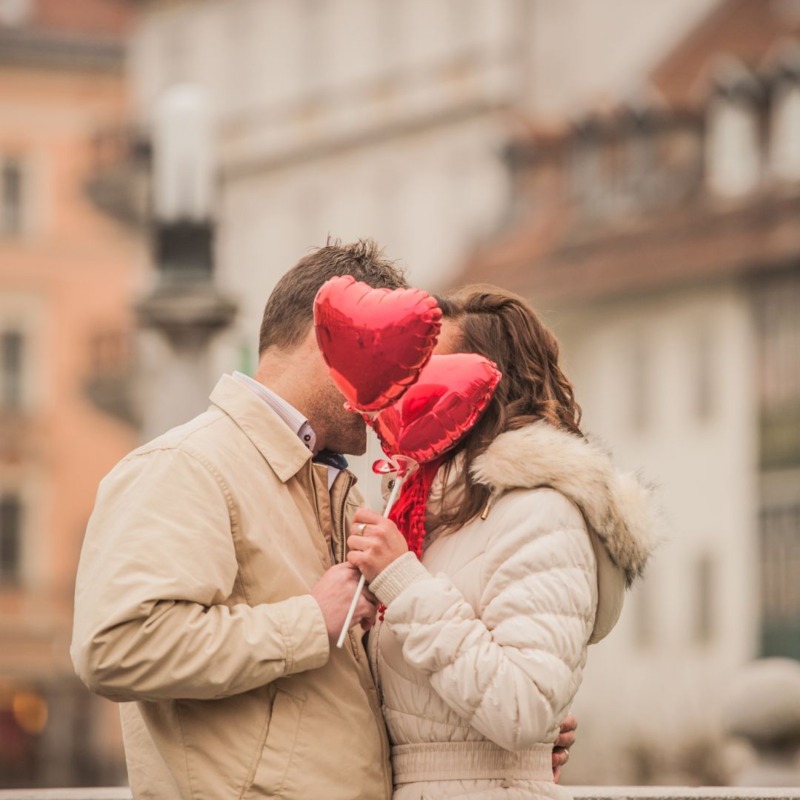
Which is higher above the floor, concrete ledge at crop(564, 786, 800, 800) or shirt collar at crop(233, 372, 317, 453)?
shirt collar at crop(233, 372, 317, 453)

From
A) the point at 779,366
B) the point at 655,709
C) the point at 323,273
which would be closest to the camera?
the point at 323,273

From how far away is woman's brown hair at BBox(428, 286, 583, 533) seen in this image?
4.82m

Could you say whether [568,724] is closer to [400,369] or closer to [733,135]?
[400,369]

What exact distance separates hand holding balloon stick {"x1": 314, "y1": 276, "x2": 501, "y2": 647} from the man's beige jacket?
0.51ft

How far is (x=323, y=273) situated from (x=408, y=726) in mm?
880

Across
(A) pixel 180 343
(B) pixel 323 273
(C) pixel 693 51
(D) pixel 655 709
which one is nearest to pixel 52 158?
(C) pixel 693 51

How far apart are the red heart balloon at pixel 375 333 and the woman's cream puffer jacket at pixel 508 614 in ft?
0.76

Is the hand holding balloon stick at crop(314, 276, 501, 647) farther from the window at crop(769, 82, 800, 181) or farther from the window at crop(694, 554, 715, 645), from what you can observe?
the window at crop(694, 554, 715, 645)

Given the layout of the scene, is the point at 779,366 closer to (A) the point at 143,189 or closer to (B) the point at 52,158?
(A) the point at 143,189

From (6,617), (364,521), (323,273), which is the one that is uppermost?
(323,273)

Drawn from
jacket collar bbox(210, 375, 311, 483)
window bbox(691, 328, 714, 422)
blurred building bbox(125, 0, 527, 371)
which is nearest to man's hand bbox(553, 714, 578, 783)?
jacket collar bbox(210, 375, 311, 483)

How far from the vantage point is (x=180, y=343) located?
1023 cm

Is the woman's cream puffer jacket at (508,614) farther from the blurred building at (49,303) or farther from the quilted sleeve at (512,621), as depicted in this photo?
the blurred building at (49,303)

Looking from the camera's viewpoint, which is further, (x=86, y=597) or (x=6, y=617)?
(x=6, y=617)
